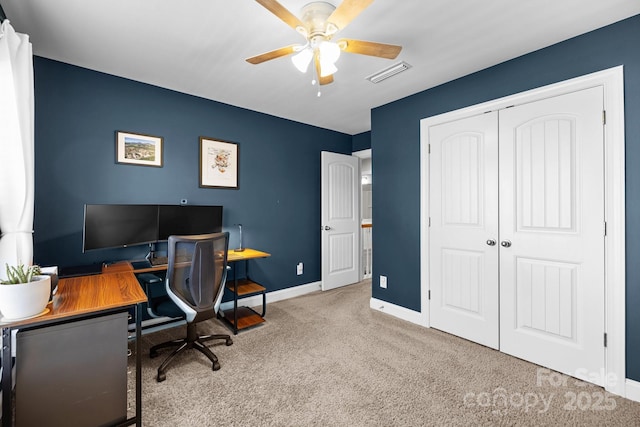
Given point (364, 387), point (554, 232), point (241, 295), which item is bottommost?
point (364, 387)

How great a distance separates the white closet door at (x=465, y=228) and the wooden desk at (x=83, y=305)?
2.58 m

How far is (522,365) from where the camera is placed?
7.45ft

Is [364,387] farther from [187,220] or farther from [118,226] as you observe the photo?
[118,226]

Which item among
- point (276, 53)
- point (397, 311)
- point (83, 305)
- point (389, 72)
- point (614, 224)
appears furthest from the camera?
point (397, 311)

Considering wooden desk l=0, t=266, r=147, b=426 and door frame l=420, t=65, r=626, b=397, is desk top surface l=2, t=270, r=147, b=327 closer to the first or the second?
wooden desk l=0, t=266, r=147, b=426

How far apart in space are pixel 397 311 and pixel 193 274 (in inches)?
89.3

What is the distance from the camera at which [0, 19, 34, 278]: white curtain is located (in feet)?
5.39

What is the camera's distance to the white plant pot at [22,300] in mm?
1230

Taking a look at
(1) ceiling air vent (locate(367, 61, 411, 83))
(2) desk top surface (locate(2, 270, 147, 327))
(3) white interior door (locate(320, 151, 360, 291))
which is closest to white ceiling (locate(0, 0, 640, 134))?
(1) ceiling air vent (locate(367, 61, 411, 83))

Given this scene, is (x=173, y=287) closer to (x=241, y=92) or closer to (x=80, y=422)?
(x=80, y=422)

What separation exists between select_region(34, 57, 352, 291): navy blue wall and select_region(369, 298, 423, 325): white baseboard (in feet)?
3.69

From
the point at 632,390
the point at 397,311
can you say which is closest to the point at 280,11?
the point at 397,311

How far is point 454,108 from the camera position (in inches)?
110

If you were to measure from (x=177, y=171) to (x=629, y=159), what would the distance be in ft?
12.3
